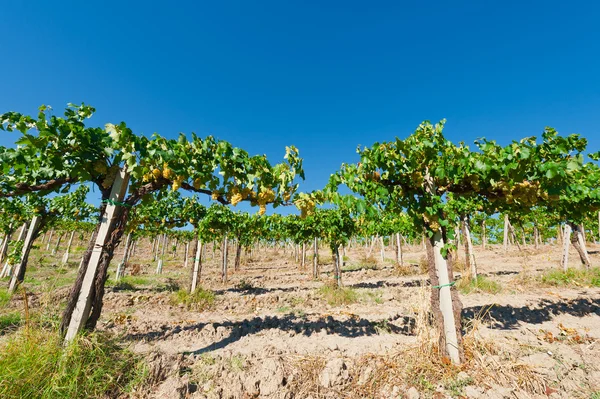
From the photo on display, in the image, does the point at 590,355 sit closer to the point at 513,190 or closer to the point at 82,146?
the point at 513,190

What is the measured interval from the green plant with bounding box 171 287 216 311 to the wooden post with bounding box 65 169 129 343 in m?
4.73

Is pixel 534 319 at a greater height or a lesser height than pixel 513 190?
lesser

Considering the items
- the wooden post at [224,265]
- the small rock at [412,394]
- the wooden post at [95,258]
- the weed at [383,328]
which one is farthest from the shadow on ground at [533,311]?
the wooden post at [224,265]

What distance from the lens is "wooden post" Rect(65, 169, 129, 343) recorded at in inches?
117

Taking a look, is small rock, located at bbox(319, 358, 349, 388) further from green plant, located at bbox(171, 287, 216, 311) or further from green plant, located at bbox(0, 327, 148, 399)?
green plant, located at bbox(171, 287, 216, 311)

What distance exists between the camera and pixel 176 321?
6.06m

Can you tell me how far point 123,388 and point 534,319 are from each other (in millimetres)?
7663

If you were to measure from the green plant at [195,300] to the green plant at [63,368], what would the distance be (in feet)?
15.3

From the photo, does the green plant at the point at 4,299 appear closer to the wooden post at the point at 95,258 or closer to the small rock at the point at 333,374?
the wooden post at the point at 95,258

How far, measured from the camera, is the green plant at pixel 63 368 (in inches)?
93.0

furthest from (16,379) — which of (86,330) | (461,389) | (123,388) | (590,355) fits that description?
(590,355)

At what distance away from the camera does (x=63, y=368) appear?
254cm

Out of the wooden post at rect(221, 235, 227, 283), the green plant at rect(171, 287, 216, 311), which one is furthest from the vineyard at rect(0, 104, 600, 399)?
the wooden post at rect(221, 235, 227, 283)

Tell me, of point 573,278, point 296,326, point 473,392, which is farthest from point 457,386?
point 573,278
